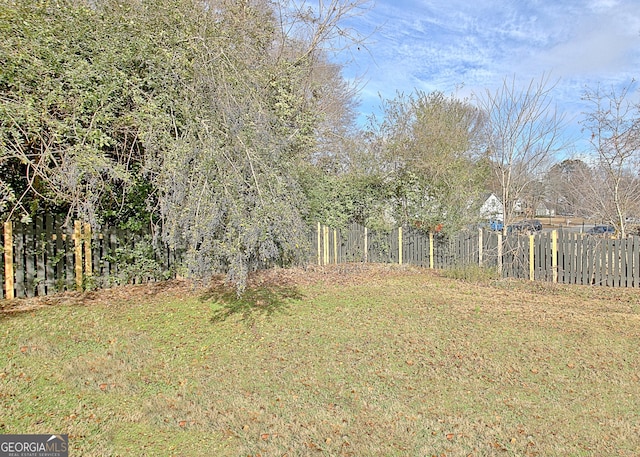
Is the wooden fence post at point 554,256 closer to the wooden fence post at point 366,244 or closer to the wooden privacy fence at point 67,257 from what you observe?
the wooden fence post at point 366,244

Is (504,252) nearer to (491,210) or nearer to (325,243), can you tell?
(491,210)

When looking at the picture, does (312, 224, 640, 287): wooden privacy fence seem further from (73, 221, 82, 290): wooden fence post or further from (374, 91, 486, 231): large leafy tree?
(73, 221, 82, 290): wooden fence post

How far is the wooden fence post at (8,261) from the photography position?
5.70 m

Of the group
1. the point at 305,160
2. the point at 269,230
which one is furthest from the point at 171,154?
the point at 305,160

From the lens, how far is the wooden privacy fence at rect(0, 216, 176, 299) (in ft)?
19.2

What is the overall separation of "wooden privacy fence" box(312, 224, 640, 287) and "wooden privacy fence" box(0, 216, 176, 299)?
478 cm

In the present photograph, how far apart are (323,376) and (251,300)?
2.97 metres

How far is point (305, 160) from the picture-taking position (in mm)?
8773

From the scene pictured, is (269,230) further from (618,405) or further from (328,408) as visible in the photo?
(618,405)

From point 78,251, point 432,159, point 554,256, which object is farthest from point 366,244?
point 78,251

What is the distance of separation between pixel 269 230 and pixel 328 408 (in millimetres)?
1646

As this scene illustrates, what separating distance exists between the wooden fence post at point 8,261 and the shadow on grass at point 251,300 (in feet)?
9.35

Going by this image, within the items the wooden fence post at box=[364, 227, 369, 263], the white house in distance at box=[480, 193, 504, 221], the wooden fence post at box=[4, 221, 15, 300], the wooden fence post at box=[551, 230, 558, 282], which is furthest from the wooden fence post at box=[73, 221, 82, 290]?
the wooden fence post at box=[551, 230, 558, 282]

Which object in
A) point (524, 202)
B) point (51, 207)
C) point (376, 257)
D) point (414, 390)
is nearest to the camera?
point (414, 390)
